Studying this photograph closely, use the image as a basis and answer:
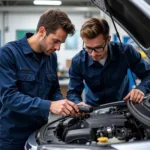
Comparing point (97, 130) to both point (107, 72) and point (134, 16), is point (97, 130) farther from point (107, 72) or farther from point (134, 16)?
point (107, 72)

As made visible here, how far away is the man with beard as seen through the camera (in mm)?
1816

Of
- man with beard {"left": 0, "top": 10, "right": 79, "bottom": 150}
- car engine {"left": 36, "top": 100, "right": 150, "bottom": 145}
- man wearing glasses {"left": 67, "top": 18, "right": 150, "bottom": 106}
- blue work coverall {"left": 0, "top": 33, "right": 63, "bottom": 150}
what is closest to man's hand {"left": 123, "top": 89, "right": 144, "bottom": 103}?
car engine {"left": 36, "top": 100, "right": 150, "bottom": 145}

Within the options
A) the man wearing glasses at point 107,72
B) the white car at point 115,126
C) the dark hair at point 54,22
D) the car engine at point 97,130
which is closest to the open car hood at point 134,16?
the white car at point 115,126

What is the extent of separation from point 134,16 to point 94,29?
67cm

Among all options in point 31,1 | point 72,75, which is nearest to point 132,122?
point 72,75

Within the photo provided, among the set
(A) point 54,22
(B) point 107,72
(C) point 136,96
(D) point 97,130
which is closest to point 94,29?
(A) point 54,22

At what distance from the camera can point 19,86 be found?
1.99 meters

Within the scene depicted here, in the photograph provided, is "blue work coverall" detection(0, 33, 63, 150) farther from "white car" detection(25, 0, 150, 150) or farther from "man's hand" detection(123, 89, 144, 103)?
"man's hand" detection(123, 89, 144, 103)

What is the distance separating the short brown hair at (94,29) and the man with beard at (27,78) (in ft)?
0.55

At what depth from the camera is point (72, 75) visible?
2.56 meters

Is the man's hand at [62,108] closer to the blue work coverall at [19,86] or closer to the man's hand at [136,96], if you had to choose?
the blue work coverall at [19,86]

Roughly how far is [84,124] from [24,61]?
0.62m

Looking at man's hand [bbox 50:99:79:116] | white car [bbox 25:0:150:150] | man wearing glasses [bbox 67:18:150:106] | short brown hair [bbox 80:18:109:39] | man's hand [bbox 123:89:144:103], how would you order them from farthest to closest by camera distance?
1. man wearing glasses [bbox 67:18:150:106]
2. short brown hair [bbox 80:18:109:39]
3. man's hand [bbox 123:89:144:103]
4. man's hand [bbox 50:99:79:116]
5. white car [bbox 25:0:150:150]

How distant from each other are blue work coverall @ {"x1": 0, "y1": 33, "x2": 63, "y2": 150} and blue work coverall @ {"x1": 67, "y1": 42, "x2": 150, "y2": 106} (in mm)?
427
